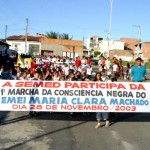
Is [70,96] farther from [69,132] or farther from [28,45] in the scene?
[28,45]

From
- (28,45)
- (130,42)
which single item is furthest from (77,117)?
(130,42)

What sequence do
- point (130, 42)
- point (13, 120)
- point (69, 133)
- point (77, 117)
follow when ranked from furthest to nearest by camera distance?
1. point (130, 42)
2. point (77, 117)
3. point (13, 120)
4. point (69, 133)

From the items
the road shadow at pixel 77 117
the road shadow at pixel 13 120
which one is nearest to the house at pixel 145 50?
the road shadow at pixel 77 117

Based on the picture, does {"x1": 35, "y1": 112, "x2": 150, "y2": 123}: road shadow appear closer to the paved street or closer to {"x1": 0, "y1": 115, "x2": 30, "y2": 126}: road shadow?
the paved street

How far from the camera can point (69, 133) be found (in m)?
9.14

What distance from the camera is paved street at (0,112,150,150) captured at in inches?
313

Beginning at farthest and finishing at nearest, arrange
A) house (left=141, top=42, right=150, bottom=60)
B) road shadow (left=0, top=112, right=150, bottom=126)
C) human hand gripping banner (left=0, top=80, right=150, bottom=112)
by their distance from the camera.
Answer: house (left=141, top=42, right=150, bottom=60), road shadow (left=0, top=112, right=150, bottom=126), human hand gripping banner (left=0, top=80, right=150, bottom=112)

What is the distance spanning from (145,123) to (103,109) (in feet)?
5.16

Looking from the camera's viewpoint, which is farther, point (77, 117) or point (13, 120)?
point (77, 117)

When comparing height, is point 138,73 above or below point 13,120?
above

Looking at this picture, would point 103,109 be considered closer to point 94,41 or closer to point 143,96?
point 143,96

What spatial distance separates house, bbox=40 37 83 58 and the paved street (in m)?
75.5

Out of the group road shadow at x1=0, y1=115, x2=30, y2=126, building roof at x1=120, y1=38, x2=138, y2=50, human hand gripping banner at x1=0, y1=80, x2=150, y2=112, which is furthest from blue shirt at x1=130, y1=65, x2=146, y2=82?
building roof at x1=120, y1=38, x2=138, y2=50

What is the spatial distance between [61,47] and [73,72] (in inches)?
2934
